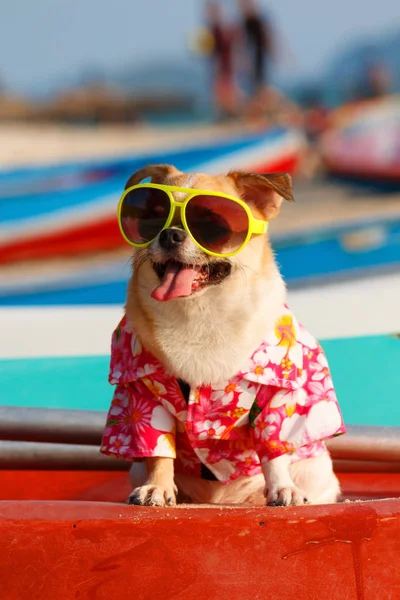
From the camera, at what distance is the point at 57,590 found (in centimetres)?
167

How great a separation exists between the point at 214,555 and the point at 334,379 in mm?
1575

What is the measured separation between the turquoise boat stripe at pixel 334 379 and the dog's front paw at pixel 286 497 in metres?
0.93

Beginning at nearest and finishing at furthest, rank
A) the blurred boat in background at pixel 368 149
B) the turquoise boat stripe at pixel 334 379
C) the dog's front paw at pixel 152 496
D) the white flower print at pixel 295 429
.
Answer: the dog's front paw at pixel 152 496, the white flower print at pixel 295 429, the turquoise boat stripe at pixel 334 379, the blurred boat in background at pixel 368 149

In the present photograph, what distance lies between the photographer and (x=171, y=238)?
1960mm

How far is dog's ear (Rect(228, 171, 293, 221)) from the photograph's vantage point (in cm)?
204

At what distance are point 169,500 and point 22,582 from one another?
17.0 inches

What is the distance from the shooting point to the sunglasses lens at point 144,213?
2.02 metres


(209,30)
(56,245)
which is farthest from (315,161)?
(209,30)

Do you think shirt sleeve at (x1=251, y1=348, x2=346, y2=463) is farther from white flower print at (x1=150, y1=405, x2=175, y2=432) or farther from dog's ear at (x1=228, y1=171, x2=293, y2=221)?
dog's ear at (x1=228, y1=171, x2=293, y2=221)

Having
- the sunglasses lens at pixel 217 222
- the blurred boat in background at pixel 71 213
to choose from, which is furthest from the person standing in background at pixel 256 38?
the sunglasses lens at pixel 217 222

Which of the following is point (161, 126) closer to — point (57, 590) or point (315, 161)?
point (315, 161)

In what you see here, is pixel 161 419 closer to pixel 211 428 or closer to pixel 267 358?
pixel 211 428

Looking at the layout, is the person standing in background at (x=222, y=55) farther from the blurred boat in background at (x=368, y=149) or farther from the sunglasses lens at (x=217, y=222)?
the sunglasses lens at (x=217, y=222)

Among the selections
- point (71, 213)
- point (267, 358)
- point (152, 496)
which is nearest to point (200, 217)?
point (267, 358)
